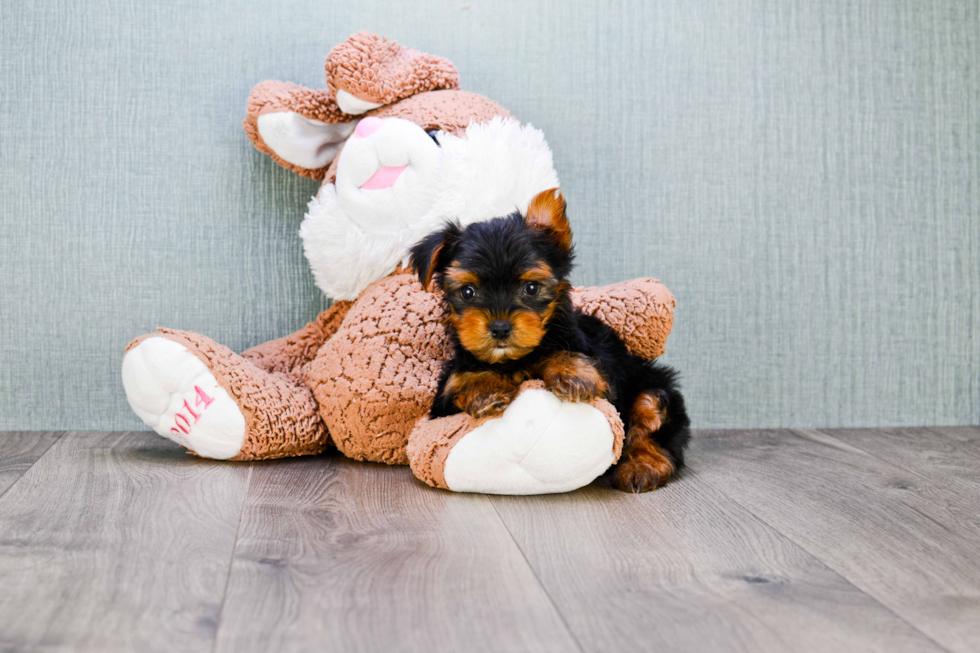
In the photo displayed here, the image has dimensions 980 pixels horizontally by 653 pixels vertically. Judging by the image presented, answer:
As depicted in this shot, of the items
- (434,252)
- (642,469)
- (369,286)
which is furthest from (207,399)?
(642,469)

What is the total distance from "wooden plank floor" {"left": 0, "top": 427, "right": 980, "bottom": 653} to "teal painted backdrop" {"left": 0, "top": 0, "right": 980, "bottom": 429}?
1.92 feet

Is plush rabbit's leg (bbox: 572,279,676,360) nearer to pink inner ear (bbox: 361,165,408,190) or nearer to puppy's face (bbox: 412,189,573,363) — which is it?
puppy's face (bbox: 412,189,573,363)

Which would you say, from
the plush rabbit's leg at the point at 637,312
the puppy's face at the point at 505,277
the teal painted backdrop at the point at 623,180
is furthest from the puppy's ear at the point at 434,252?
the teal painted backdrop at the point at 623,180

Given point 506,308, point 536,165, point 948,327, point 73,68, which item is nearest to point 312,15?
point 73,68

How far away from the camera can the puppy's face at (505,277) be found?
1588 millimetres

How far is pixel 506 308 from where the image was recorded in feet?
5.23

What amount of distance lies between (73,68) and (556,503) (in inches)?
78.6

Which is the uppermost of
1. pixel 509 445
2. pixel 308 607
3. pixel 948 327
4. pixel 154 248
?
pixel 154 248

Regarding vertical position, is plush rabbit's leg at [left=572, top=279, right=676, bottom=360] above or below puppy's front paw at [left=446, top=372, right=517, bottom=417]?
above

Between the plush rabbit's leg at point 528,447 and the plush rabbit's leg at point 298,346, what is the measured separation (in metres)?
0.68

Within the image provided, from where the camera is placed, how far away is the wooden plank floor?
1.08 m

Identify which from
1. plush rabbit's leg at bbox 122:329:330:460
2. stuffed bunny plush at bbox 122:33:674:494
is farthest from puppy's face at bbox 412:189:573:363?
plush rabbit's leg at bbox 122:329:330:460

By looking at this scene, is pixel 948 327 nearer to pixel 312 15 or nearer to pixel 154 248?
pixel 312 15

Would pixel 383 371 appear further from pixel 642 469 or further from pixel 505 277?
pixel 642 469
